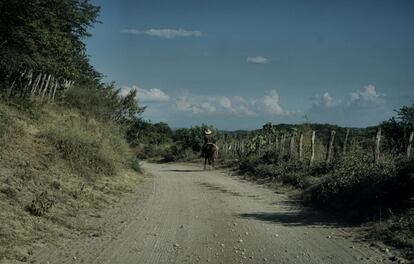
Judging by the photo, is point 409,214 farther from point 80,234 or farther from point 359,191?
point 80,234

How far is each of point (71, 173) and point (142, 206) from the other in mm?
3215

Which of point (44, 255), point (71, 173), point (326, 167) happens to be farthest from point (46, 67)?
point (44, 255)

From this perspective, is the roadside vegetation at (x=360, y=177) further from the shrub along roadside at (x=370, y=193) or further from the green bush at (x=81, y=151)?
the green bush at (x=81, y=151)

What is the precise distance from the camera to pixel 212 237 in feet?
36.8

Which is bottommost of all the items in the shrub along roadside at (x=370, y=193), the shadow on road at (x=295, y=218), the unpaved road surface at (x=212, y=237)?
the unpaved road surface at (x=212, y=237)

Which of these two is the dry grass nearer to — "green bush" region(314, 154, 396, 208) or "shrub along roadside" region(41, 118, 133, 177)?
"shrub along roadside" region(41, 118, 133, 177)

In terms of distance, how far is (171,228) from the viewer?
12.1m

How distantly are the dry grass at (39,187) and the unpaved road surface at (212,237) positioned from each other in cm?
52

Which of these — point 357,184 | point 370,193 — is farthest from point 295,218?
point 357,184

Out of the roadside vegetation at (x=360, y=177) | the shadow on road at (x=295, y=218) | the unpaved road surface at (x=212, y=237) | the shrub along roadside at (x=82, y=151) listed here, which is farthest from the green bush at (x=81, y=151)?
the roadside vegetation at (x=360, y=177)

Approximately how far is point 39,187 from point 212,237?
552cm

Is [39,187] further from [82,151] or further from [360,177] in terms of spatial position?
[360,177]

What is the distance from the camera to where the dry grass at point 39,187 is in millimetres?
10406

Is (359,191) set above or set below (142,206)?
above
